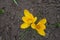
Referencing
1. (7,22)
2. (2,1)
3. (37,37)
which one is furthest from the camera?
(2,1)

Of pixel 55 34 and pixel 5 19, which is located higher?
pixel 5 19

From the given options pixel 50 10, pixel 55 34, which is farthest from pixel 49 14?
pixel 55 34

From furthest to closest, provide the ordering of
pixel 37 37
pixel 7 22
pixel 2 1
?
pixel 2 1, pixel 7 22, pixel 37 37

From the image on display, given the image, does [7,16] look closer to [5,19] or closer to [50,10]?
[5,19]

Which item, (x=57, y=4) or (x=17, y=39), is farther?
(x=57, y=4)

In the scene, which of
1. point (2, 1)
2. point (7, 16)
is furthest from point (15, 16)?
point (2, 1)

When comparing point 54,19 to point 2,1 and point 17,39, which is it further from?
point 2,1
